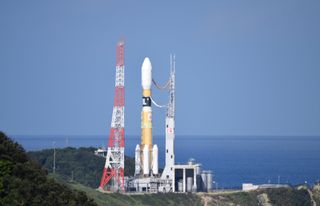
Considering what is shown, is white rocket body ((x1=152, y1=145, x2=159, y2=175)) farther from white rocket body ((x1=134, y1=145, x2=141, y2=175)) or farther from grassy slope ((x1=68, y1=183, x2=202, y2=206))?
grassy slope ((x1=68, y1=183, x2=202, y2=206))

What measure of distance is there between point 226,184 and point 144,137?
49.5 metres

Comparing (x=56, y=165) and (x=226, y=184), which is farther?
(x=226, y=184)

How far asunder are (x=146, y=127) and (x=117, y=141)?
11.3ft

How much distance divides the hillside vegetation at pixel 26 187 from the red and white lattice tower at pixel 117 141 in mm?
36096

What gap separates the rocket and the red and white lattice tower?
10.2ft

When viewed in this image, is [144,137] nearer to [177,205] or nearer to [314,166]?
[177,205]

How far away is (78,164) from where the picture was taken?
11362cm

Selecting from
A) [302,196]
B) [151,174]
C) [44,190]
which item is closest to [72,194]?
[44,190]

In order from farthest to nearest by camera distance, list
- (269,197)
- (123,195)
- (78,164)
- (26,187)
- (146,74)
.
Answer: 1. (78,164)
2. (269,197)
3. (146,74)
4. (123,195)
5. (26,187)

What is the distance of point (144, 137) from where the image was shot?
317 feet

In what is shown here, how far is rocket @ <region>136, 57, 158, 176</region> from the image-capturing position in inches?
3772

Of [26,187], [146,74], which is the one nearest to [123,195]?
[146,74]

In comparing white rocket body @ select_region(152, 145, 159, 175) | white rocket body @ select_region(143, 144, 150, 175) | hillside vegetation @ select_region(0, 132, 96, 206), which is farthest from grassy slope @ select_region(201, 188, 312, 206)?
hillside vegetation @ select_region(0, 132, 96, 206)

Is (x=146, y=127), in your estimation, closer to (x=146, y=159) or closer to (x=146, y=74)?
(x=146, y=159)
